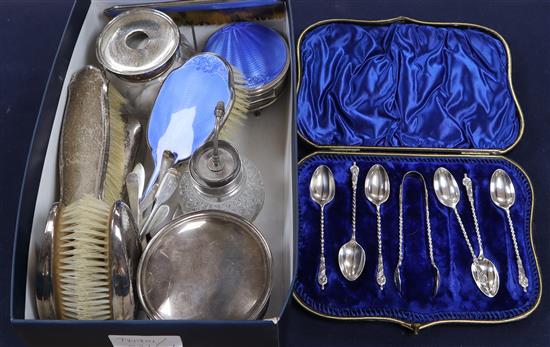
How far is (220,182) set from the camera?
1.86ft

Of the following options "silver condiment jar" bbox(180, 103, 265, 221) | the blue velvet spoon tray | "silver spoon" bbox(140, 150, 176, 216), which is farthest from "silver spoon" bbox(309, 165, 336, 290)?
"silver spoon" bbox(140, 150, 176, 216)

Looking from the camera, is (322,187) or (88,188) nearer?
(88,188)

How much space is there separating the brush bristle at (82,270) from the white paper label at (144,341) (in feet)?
0.15

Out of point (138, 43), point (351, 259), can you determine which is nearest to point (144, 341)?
point (351, 259)

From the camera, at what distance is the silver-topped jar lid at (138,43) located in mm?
676

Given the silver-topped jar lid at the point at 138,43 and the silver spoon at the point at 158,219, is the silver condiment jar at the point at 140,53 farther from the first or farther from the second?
the silver spoon at the point at 158,219

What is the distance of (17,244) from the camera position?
0.53 metres

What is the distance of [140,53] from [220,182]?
248 millimetres

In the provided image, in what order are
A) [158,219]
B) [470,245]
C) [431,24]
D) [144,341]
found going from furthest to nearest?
1. [431,24]
2. [470,245]
3. [158,219]
4. [144,341]

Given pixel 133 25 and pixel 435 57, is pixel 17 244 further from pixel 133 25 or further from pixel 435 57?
pixel 435 57

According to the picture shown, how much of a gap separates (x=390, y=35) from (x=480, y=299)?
471 millimetres

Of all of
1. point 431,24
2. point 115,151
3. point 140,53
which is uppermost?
point 431,24

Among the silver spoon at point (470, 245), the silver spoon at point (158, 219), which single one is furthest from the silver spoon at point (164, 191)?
the silver spoon at point (470, 245)

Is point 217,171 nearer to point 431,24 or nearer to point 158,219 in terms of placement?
point 158,219
